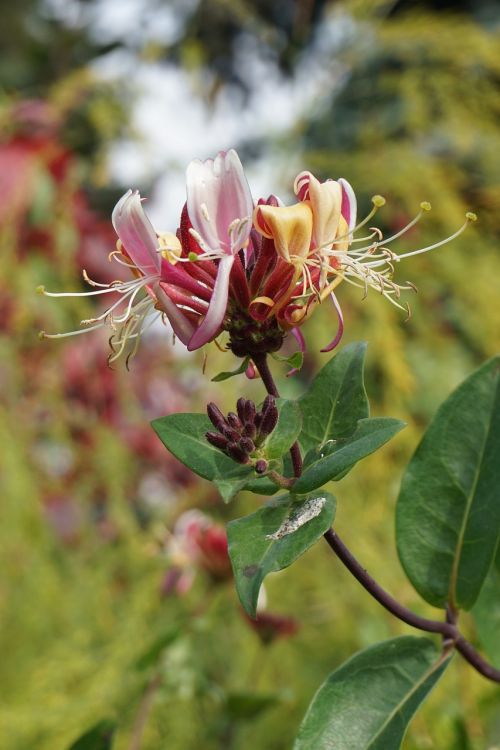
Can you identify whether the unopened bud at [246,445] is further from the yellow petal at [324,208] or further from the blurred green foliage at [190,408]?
the blurred green foliage at [190,408]

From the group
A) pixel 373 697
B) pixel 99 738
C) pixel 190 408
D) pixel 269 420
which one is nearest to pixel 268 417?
pixel 269 420

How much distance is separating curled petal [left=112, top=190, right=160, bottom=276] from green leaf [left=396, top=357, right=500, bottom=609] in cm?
12

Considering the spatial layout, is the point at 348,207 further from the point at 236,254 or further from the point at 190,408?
the point at 190,408

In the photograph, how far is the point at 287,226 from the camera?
0.92 ft

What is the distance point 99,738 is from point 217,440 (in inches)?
7.7

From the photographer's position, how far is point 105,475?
3.81ft

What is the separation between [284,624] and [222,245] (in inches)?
18.7

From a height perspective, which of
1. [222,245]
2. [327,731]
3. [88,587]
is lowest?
[88,587]

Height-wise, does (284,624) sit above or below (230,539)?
below

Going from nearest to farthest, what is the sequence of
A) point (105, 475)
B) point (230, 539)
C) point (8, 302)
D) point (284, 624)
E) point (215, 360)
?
point (230, 539) < point (284, 624) < point (215, 360) < point (105, 475) < point (8, 302)

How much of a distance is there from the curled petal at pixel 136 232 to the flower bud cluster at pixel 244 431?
0.06 metres

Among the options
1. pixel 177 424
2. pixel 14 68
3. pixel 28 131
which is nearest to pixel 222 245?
pixel 177 424

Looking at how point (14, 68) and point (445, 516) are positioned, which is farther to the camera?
point (14, 68)

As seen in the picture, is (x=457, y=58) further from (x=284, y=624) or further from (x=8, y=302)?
(x=284, y=624)
